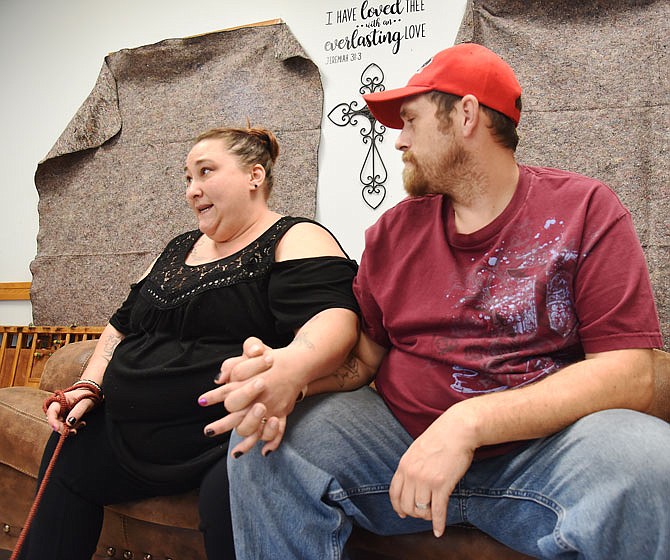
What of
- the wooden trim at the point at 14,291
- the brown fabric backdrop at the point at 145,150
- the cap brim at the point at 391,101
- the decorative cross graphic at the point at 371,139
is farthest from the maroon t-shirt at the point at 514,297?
the wooden trim at the point at 14,291

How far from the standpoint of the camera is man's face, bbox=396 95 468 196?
114cm

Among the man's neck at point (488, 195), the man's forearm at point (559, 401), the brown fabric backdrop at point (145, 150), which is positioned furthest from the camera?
the brown fabric backdrop at point (145, 150)

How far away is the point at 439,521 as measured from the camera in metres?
0.85

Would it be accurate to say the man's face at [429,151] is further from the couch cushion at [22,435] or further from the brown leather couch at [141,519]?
the couch cushion at [22,435]

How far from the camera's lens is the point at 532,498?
0.89 metres

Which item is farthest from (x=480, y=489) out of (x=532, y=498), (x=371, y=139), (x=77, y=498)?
(x=371, y=139)

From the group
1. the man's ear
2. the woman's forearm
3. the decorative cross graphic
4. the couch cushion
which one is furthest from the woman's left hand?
the decorative cross graphic

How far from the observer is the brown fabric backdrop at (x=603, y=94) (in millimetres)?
1798

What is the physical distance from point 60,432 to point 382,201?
1306mm

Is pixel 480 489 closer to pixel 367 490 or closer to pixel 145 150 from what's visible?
pixel 367 490

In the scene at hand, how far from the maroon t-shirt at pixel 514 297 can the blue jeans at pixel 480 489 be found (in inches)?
4.4

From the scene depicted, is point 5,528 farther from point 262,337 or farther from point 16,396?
point 262,337

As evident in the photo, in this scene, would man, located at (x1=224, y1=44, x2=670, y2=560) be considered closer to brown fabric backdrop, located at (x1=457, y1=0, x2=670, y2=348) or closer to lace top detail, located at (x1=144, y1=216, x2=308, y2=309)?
lace top detail, located at (x1=144, y1=216, x2=308, y2=309)

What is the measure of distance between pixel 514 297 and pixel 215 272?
0.66 m
